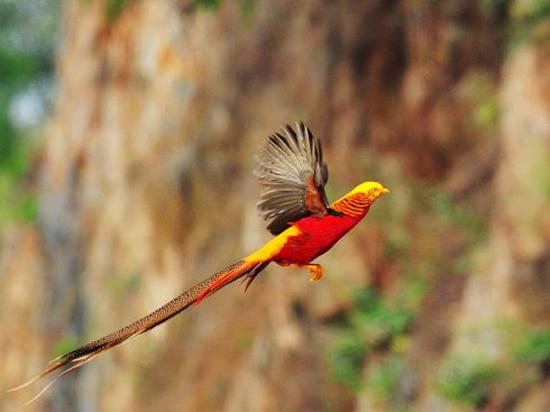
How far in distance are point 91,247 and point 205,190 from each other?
4.95 m

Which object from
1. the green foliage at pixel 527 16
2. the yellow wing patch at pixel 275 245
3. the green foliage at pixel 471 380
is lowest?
the yellow wing patch at pixel 275 245

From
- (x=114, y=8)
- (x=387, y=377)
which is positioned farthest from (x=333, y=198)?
(x=114, y=8)

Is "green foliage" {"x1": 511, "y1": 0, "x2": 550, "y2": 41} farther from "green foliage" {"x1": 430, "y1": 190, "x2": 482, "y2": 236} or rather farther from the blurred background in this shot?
"green foliage" {"x1": 430, "y1": 190, "x2": 482, "y2": 236}

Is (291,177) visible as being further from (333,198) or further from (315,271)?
(333,198)

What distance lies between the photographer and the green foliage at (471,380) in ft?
38.0

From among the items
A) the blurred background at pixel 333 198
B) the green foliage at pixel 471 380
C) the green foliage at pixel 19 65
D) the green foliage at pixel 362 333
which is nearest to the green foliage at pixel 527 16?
the blurred background at pixel 333 198

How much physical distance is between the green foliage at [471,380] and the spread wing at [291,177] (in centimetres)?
1049

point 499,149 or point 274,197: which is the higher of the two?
point 499,149

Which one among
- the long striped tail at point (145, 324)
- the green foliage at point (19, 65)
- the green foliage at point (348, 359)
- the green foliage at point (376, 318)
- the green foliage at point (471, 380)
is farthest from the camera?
the green foliage at point (19, 65)

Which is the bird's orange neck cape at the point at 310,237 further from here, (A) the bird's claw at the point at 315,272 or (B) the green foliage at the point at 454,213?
(B) the green foliage at the point at 454,213

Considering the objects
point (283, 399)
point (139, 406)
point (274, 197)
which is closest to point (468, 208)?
point (283, 399)

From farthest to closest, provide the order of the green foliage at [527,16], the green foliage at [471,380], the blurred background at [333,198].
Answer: the green foliage at [527,16] → the blurred background at [333,198] → the green foliage at [471,380]

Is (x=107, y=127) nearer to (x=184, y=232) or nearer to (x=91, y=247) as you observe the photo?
(x=91, y=247)

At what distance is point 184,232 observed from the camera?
18.2 m
